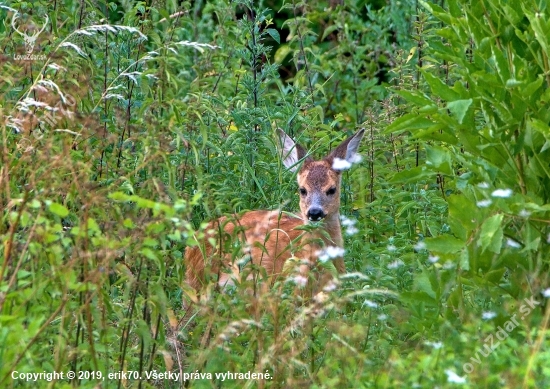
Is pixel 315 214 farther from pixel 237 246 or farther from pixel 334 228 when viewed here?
pixel 237 246

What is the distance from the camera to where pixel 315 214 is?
7953 millimetres

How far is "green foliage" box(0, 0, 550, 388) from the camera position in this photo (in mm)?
4320

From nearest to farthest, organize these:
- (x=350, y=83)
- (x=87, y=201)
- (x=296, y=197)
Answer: (x=87, y=201) → (x=296, y=197) → (x=350, y=83)

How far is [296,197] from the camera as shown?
336 inches

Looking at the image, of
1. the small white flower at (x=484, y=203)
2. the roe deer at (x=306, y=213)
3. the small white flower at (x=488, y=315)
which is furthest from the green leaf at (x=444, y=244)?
the roe deer at (x=306, y=213)

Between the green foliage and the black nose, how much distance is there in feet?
1.80

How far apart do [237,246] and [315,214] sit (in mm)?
2713

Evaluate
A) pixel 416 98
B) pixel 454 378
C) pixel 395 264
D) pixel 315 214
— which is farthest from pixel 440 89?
pixel 315 214

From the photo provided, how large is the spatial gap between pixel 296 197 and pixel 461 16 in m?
3.23

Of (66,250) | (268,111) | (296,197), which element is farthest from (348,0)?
(66,250)

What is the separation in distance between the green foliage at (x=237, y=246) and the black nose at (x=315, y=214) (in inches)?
21.6

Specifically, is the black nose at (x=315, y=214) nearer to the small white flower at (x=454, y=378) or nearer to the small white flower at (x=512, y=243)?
the small white flower at (x=512, y=243)

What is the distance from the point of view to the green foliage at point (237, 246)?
14.2ft

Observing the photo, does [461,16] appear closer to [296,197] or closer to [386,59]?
[296,197]
